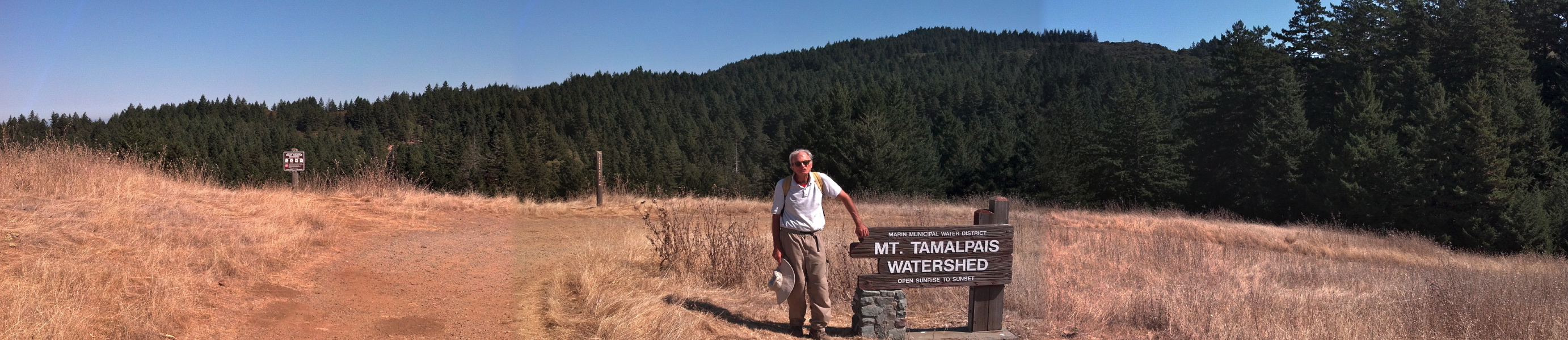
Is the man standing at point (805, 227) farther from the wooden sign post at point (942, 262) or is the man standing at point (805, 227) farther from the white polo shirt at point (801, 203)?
the wooden sign post at point (942, 262)

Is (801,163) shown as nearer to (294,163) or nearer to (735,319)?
A: (735,319)

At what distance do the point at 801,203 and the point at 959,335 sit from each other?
4.86ft

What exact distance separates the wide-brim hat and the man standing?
5 centimetres

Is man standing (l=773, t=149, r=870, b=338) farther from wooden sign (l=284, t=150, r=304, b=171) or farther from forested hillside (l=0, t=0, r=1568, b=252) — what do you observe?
wooden sign (l=284, t=150, r=304, b=171)

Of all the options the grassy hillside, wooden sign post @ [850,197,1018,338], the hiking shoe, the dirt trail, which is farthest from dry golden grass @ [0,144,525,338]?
wooden sign post @ [850,197,1018,338]

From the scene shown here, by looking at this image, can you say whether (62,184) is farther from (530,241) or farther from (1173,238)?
(1173,238)

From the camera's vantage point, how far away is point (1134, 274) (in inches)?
375

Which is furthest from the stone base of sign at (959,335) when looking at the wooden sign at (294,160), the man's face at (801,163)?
the wooden sign at (294,160)

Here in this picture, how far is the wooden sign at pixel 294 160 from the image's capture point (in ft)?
46.4

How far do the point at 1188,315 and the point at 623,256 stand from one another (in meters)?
5.34

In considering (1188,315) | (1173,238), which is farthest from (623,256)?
(1173,238)

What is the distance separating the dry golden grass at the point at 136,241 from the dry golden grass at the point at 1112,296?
2.40 meters

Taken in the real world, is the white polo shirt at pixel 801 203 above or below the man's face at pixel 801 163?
below

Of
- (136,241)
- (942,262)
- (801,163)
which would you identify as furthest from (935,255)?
(136,241)
